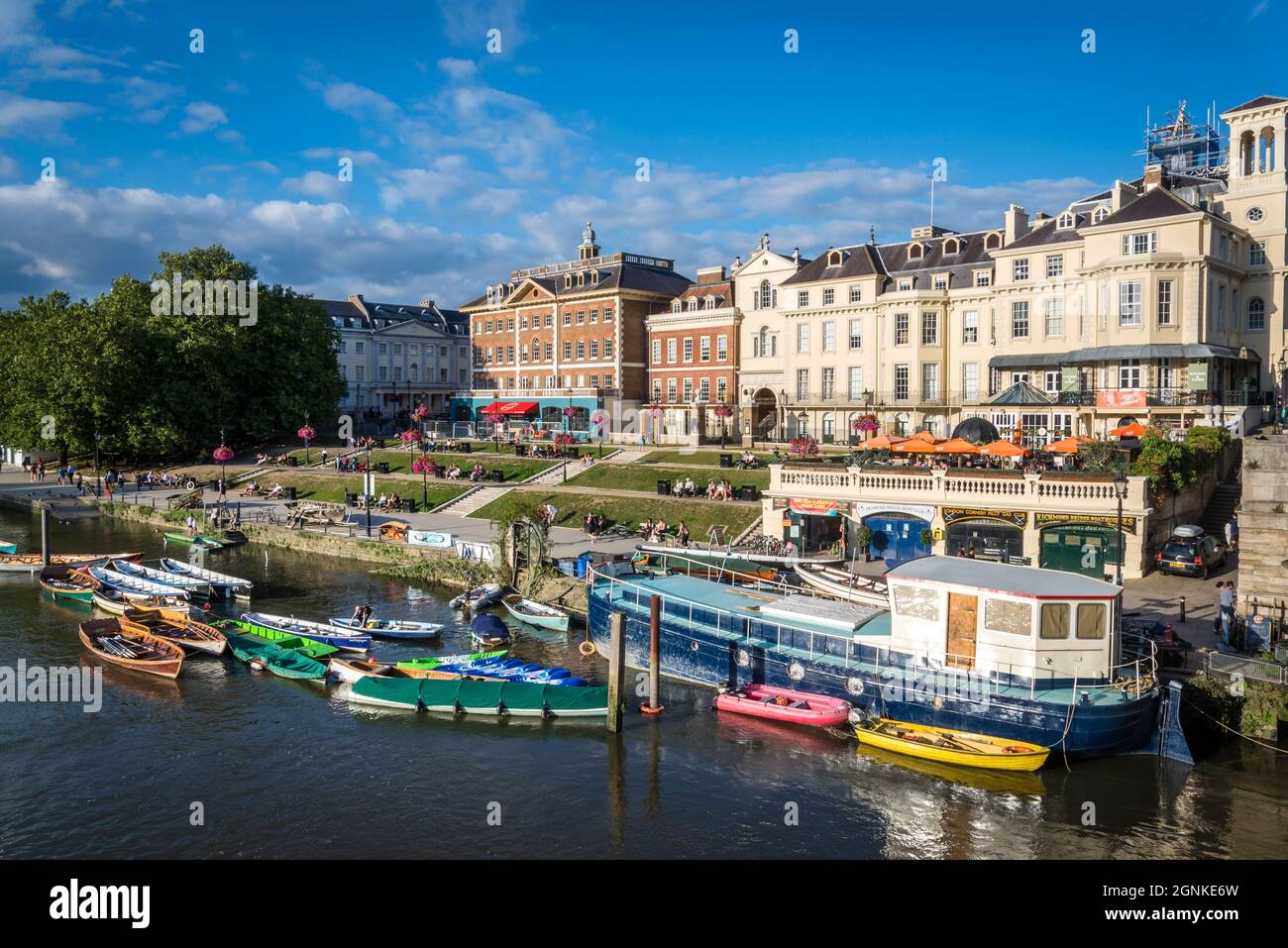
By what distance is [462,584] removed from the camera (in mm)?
42781

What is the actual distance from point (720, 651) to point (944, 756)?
744 centimetres

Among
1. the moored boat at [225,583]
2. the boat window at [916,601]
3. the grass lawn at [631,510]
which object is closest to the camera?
the boat window at [916,601]

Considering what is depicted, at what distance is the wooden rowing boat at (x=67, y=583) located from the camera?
41.3m

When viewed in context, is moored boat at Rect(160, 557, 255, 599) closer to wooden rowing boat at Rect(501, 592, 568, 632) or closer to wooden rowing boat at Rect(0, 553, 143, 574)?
wooden rowing boat at Rect(0, 553, 143, 574)

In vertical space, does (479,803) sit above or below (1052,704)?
below

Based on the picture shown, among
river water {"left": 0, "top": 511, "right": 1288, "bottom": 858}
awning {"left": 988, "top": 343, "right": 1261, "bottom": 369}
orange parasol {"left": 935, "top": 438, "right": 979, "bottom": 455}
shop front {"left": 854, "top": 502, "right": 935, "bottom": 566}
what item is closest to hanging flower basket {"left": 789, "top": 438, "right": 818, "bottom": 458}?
shop front {"left": 854, "top": 502, "right": 935, "bottom": 566}

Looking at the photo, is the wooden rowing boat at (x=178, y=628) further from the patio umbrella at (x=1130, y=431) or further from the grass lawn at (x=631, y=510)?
the patio umbrella at (x=1130, y=431)

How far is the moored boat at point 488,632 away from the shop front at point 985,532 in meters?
17.6

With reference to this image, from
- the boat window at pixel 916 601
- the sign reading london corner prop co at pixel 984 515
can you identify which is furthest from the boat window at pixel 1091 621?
the sign reading london corner prop co at pixel 984 515

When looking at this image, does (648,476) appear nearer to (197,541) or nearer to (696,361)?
(696,361)

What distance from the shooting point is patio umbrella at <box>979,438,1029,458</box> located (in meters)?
37.3
